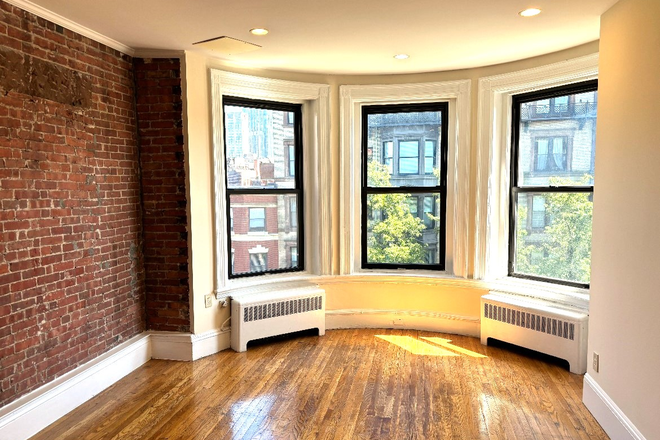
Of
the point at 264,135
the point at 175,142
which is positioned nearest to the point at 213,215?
the point at 175,142

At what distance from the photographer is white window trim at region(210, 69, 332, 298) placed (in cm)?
407

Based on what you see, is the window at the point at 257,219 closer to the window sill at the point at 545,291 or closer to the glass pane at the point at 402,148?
the glass pane at the point at 402,148

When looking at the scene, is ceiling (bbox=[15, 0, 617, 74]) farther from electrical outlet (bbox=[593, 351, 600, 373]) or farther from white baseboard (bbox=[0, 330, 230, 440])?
white baseboard (bbox=[0, 330, 230, 440])

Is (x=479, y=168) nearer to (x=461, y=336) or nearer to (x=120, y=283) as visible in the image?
(x=461, y=336)

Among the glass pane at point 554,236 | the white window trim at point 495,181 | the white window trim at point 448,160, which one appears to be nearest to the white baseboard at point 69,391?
the white window trim at point 448,160

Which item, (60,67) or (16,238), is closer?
(16,238)

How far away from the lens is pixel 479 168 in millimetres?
4309

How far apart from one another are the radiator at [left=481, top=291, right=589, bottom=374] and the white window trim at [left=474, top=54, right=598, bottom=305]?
179 mm

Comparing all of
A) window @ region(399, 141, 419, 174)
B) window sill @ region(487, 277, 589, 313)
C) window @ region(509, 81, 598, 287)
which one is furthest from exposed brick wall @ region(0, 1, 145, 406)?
window @ region(509, 81, 598, 287)

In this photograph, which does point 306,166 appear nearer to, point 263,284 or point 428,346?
point 263,284

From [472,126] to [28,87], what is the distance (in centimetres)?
357

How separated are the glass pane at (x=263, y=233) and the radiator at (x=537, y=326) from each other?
199cm

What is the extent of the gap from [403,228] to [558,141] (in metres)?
1.66

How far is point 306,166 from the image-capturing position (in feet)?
15.4
